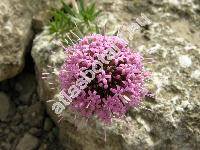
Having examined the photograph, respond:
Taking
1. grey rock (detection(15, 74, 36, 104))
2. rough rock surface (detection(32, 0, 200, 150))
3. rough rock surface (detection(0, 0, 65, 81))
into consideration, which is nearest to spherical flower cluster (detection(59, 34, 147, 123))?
rough rock surface (detection(32, 0, 200, 150))

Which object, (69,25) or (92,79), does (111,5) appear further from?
(92,79)

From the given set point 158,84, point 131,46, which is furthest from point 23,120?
point 158,84

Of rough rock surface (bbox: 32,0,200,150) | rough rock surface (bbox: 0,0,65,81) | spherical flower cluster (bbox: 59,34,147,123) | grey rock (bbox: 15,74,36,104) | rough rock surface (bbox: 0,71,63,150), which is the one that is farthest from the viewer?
grey rock (bbox: 15,74,36,104)

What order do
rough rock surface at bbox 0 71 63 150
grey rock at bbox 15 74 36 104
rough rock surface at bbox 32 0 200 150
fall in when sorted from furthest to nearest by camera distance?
grey rock at bbox 15 74 36 104 < rough rock surface at bbox 0 71 63 150 < rough rock surface at bbox 32 0 200 150

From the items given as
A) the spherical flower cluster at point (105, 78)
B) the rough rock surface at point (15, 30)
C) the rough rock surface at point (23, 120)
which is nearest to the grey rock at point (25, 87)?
the rough rock surface at point (23, 120)

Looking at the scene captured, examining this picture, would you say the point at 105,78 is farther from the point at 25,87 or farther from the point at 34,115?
the point at 25,87

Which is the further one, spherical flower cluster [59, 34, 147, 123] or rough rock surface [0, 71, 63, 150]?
rough rock surface [0, 71, 63, 150]

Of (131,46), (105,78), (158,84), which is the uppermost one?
(105,78)

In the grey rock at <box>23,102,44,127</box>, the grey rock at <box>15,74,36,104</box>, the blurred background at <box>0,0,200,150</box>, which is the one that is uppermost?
the blurred background at <box>0,0,200,150</box>

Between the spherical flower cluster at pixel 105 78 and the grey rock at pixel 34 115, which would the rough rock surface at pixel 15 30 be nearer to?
the grey rock at pixel 34 115

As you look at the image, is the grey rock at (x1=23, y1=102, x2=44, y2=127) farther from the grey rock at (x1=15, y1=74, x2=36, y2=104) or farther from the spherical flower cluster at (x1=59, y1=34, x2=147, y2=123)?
the spherical flower cluster at (x1=59, y1=34, x2=147, y2=123)
